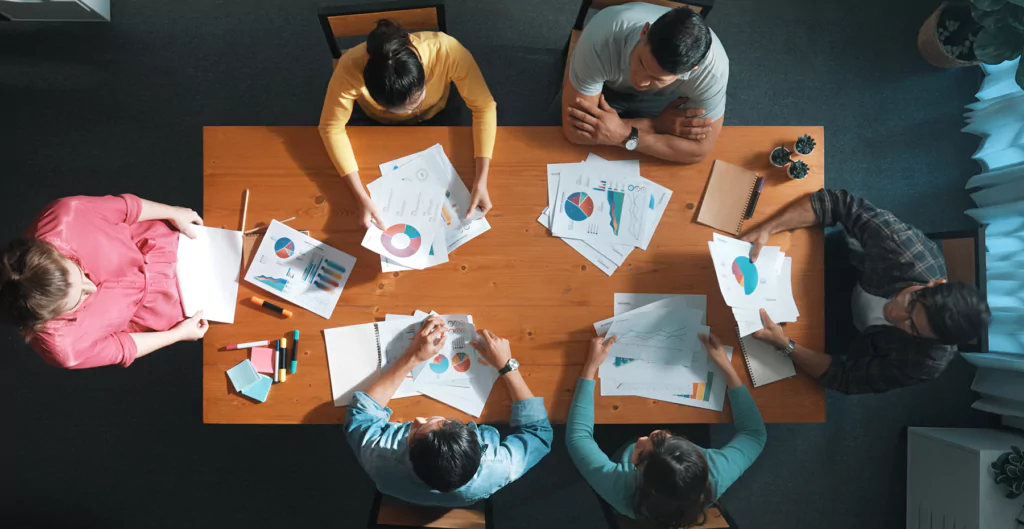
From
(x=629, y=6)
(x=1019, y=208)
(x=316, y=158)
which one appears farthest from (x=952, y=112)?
(x=316, y=158)

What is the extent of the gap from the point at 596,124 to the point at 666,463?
983mm

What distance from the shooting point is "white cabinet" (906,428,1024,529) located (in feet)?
6.59

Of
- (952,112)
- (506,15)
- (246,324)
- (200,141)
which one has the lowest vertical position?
(246,324)

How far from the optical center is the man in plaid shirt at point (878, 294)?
1.65 meters

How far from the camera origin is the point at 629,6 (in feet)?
5.30

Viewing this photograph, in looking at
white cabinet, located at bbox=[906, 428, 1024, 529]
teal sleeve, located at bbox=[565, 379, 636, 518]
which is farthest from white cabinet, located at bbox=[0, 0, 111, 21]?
white cabinet, located at bbox=[906, 428, 1024, 529]

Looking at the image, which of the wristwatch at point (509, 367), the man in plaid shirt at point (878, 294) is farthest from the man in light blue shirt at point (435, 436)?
the man in plaid shirt at point (878, 294)

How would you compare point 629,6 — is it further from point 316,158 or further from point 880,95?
point 880,95

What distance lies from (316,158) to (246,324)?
54 cm

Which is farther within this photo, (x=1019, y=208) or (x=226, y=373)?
(x=1019, y=208)

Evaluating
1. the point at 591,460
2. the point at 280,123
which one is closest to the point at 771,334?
the point at 591,460

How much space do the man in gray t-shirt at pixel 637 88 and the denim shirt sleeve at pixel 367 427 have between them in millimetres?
987

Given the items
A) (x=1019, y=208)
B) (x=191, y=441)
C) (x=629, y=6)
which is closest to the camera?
(x=629, y=6)

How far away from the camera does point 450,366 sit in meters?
1.71
